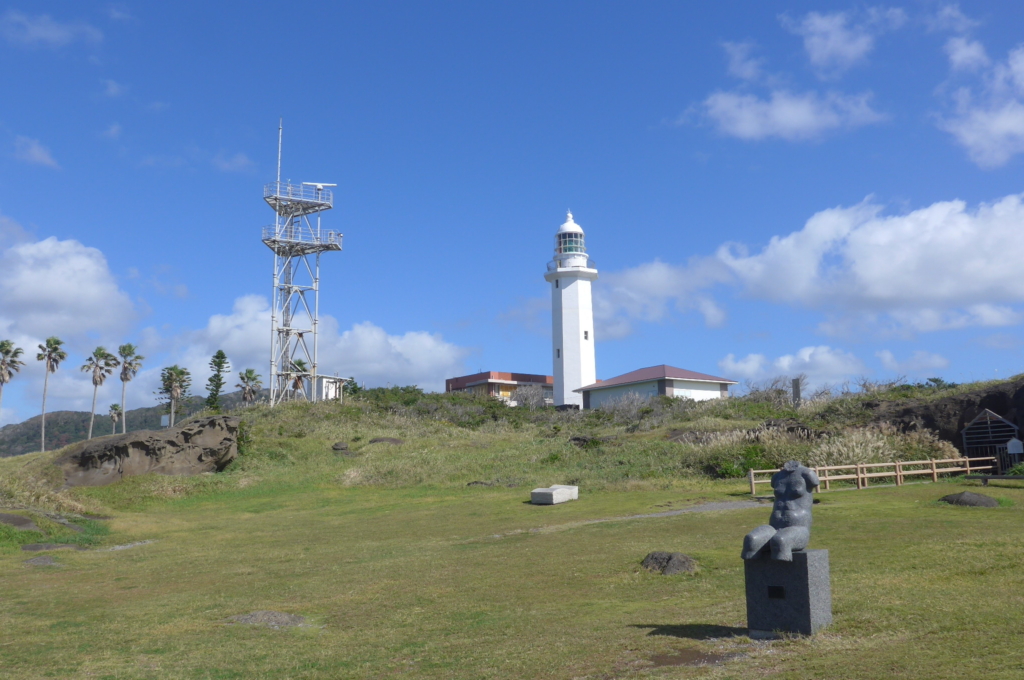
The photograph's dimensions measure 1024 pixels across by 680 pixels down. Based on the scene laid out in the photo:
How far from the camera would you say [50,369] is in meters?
60.8

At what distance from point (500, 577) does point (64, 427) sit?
12307 cm

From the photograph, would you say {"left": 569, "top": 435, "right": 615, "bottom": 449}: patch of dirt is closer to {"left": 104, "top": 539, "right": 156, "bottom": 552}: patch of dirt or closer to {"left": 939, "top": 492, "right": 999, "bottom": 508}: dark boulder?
{"left": 939, "top": 492, "right": 999, "bottom": 508}: dark boulder

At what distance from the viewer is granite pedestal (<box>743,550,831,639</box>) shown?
8.67 m

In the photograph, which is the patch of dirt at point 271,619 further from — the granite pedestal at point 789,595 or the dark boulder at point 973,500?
the dark boulder at point 973,500

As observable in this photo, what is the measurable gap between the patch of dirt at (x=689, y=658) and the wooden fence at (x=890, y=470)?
15302 mm

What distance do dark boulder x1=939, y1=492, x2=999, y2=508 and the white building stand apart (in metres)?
37.2

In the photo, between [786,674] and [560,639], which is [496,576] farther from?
[786,674]

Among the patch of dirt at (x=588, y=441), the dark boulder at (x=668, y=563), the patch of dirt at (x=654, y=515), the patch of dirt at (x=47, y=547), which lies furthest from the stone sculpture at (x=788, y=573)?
the patch of dirt at (x=588, y=441)

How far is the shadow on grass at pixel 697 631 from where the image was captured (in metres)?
9.19

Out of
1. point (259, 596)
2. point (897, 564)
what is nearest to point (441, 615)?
point (259, 596)

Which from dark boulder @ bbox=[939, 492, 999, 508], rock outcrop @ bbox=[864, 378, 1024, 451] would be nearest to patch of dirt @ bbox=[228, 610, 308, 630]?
dark boulder @ bbox=[939, 492, 999, 508]

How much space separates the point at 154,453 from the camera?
1394 inches

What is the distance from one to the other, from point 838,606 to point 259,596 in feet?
30.0

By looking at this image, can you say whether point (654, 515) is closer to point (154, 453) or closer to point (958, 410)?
point (958, 410)
